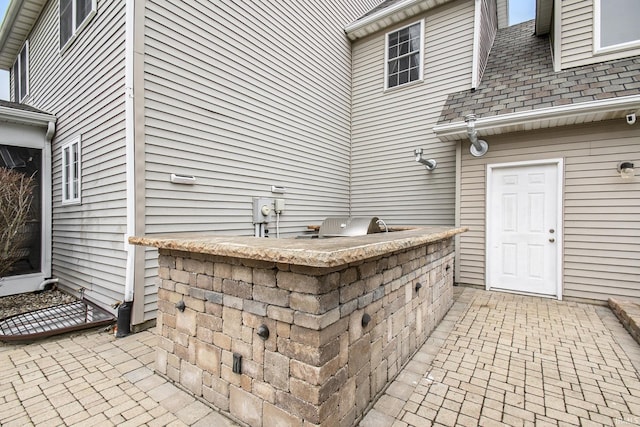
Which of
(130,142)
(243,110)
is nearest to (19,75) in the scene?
(243,110)

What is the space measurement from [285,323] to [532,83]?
544 cm

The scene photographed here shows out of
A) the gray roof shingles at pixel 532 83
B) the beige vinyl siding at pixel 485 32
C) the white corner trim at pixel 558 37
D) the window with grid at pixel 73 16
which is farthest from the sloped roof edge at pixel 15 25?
the white corner trim at pixel 558 37

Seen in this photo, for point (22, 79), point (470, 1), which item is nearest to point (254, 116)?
point (470, 1)

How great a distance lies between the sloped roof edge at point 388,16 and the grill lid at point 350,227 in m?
4.68

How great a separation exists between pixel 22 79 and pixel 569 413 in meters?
10.8

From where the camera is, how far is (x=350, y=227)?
14.9ft

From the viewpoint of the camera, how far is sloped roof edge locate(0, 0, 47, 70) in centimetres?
584

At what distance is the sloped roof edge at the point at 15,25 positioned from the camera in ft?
19.2

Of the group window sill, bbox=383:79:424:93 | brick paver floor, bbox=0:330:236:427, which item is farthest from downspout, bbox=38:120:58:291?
window sill, bbox=383:79:424:93

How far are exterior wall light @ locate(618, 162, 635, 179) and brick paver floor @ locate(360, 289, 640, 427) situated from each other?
1.88 meters

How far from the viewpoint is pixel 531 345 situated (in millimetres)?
3100

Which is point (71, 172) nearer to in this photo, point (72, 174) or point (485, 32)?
point (72, 174)

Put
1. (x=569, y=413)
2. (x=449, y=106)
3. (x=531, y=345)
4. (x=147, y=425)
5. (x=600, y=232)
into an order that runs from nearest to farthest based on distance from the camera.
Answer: (x=147, y=425) < (x=569, y=413) < (x=531, y=345) < (x=600, y=232) < (x=449, y=106)

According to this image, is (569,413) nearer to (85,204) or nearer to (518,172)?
(518,172)
